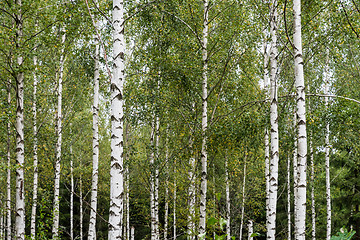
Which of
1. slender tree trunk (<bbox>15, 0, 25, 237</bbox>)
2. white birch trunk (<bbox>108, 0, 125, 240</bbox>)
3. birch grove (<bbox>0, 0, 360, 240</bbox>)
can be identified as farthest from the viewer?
slender tree trunk (<bbox>15, 0, 25, 237</bbox>)

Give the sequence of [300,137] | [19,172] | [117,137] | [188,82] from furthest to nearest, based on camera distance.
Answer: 1. [188,82]
2. [19,172]
3. [300,137]
4. [117,137]

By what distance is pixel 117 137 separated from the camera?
352 cm

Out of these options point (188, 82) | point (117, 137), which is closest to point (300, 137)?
point (117, 137)

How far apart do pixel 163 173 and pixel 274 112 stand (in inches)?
178

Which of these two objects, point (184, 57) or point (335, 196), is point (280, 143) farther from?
point (335, 196)

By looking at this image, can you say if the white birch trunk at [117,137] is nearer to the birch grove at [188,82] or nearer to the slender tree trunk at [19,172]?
the birch grove at [188,82]

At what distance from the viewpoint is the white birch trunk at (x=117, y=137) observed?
3348mm

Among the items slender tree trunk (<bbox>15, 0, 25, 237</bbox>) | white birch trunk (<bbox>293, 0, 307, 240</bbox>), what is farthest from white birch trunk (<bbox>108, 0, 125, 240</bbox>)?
slender tree trunk (<bbox>15, 0, 25, 237</bbox>)

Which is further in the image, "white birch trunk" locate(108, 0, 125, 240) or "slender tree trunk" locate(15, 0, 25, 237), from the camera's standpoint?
"slender tree trunk" locate(15, 0, 25, 237)

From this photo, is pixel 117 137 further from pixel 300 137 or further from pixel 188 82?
pixel 188 82

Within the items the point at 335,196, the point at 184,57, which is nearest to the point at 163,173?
the point at 184,57

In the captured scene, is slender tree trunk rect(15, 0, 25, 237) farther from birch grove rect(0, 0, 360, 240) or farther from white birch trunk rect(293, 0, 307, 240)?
white birch trunk rect(293, 0, 307, 240)

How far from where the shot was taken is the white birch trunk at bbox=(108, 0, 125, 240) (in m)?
3.35

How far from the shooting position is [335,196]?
15.4 meters
